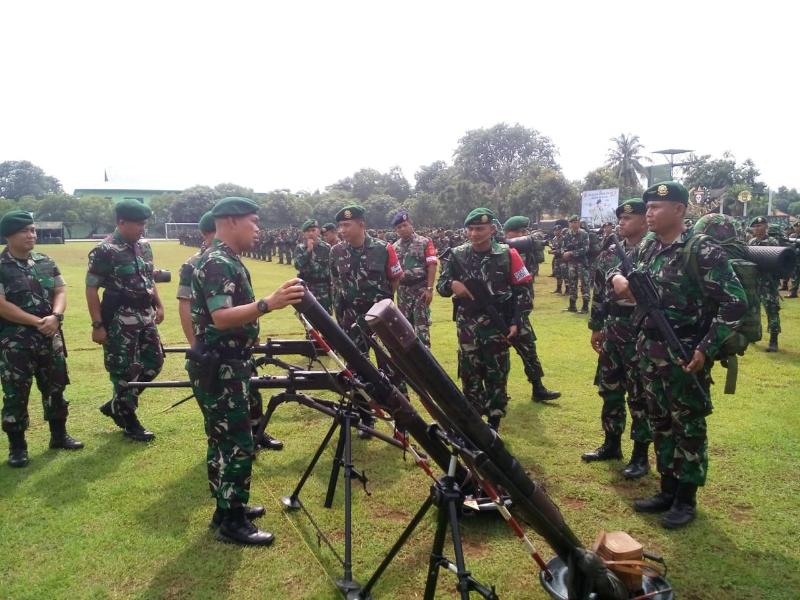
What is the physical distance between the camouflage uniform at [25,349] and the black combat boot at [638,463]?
5.13 meters

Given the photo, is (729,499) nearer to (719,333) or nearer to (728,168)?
(719,333)

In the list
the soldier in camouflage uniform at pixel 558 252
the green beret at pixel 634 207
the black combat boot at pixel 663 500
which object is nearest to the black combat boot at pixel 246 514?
the black combat boot at pixel 663 500

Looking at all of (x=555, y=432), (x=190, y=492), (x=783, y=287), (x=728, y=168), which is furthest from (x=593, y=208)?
(x=190, y=492)

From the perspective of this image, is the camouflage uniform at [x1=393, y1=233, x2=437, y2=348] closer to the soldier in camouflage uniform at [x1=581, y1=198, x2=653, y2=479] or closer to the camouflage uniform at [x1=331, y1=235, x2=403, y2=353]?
the camouflage uniform at [x1=331, y1=235, x2=403, y2=353]

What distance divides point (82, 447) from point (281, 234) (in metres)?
27.2

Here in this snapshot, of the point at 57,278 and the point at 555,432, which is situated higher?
the point at 57,278

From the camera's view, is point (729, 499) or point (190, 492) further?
point (190, 492)

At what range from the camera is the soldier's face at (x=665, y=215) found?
3617 mm

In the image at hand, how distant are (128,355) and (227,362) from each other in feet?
8.25

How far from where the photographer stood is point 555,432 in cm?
545

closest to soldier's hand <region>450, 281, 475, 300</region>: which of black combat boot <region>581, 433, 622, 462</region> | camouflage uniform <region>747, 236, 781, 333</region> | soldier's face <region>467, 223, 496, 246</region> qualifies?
soldier's face <region>467, 223, 496, 246</region>

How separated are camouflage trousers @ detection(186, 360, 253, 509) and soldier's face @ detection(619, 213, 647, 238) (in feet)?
11.0

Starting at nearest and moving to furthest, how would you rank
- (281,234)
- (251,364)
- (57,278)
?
(251,364) → (57,278) → (281,234)

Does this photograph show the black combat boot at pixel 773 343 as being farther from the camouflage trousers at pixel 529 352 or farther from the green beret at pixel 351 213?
the green beret at pixel 351 213
